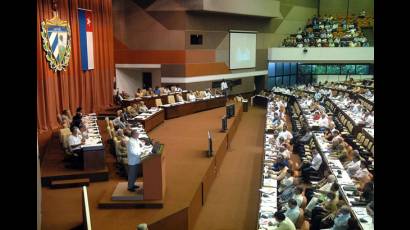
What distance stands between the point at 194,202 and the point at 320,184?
266cm

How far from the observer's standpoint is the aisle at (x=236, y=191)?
8.44 m

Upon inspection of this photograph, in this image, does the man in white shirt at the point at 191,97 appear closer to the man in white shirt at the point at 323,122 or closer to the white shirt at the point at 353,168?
the man in white shirt at the point at 323,122

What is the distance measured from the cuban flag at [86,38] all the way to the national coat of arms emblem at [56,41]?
4.24ft

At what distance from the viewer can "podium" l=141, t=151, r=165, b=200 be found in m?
7.46

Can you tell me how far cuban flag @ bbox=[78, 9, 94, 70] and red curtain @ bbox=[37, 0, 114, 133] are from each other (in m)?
0.24

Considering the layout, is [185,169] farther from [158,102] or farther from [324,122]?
[158,102]

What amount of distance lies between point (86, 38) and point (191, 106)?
5082 mm

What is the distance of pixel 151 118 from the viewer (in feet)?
48.7

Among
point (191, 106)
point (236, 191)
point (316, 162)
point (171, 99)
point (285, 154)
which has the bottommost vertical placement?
point (236, 191)

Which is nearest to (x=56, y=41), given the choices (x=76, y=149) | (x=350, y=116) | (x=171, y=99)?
(x=171, y=99)

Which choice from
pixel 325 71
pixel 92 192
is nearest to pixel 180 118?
pixel 92 192

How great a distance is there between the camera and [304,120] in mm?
15570

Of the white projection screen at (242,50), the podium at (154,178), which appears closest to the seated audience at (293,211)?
the podium at (154,178)

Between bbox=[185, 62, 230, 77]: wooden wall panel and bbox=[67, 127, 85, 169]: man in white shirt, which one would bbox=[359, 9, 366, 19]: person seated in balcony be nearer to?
Answer: bbox=[185, 62, 230, 77]: wooden wall panel
